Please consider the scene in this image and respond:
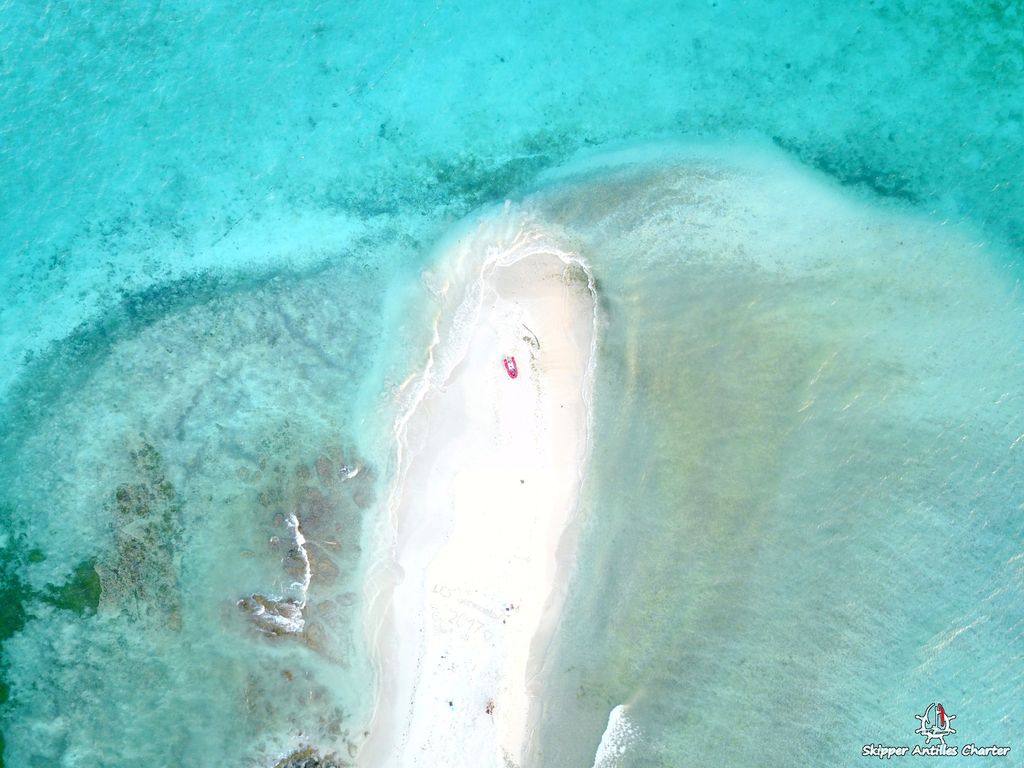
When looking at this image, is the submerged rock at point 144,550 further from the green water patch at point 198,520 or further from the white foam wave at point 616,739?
the white foam wave at point 616,739

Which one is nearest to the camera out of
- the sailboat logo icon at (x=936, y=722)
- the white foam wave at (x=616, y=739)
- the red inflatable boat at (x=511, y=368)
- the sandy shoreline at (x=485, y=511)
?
the white foam wave at (x=616, y=739)

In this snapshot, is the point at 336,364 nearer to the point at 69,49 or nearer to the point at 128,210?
the point at 128,210

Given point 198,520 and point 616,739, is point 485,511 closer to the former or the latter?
point 616,739

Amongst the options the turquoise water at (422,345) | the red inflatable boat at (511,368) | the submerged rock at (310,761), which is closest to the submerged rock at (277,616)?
the turquoise water at (422,345)

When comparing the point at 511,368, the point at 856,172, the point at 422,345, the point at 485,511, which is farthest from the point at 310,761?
the point at 856,172

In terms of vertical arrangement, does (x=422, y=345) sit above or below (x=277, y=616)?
above

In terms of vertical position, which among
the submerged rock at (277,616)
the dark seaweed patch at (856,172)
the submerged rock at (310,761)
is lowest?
the submerged rock at (310,761)

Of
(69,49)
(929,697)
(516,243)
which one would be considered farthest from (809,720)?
(69,49)
